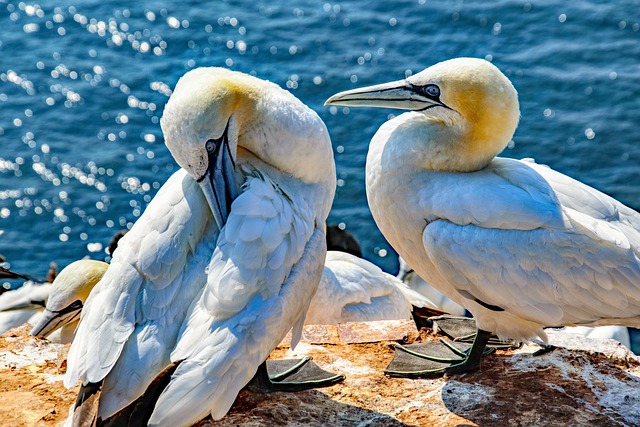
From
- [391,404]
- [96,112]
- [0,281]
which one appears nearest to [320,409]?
[391,404]

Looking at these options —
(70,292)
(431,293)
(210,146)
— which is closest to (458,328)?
(210,146)

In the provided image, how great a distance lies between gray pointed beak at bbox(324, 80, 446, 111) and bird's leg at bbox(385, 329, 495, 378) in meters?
1.16

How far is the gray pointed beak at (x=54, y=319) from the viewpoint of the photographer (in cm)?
615

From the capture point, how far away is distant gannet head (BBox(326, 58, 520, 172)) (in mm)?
4984

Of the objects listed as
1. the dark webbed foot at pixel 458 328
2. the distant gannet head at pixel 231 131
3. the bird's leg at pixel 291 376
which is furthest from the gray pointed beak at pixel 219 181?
the dark webbed foot at pixel 458 328

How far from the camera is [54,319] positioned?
627 centimetres

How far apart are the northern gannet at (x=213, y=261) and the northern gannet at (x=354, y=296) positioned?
66.9 inches

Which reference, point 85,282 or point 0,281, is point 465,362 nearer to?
point 85,282

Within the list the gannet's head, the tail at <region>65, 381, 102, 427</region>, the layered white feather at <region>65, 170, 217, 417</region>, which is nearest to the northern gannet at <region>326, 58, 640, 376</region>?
the layered white feather at <region>65, 170, 217, 417</region>

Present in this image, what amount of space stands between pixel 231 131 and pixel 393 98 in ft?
3.15

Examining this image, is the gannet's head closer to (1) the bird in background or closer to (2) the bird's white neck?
(1) the bird in background

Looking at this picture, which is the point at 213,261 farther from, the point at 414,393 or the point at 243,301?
the point at 414,393

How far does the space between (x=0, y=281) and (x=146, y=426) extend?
7.47 metres

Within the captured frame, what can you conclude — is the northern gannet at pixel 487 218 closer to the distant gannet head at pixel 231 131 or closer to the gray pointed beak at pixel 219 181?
the distant gannet head at pixel 231 131
